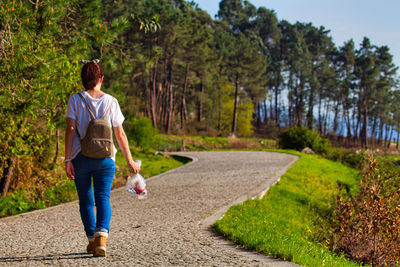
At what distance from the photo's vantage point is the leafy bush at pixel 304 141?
1144 inches

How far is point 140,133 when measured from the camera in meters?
26.1

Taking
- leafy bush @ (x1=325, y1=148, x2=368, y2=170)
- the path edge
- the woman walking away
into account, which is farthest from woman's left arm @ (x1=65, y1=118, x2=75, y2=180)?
leafy bush @ (x1=325, y1=148, x2=368, y2=170)

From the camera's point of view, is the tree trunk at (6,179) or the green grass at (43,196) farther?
the tree trunk at (6,179)

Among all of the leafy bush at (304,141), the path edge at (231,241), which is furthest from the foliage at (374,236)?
the leafy bush at (304,141)

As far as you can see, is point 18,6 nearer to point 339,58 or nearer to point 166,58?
point 166,58

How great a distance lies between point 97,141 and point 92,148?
0.09m

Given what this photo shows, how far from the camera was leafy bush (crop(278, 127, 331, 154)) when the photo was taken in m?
29.1

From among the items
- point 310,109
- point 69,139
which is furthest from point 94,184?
point 310,109

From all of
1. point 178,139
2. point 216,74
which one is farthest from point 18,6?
point 216,74

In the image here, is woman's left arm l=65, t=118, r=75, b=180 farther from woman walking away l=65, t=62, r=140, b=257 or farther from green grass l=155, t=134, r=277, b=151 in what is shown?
green grass l=155, t=134, r=277, b=151

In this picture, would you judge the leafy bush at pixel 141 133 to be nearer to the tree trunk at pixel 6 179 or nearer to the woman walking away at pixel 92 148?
the tree trunk at pixel 6 179

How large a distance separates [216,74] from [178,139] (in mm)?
20292

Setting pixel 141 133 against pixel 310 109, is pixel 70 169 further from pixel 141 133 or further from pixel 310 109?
pixel 310 109

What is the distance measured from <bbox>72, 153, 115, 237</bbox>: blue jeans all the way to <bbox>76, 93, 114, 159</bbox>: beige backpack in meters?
0.08
